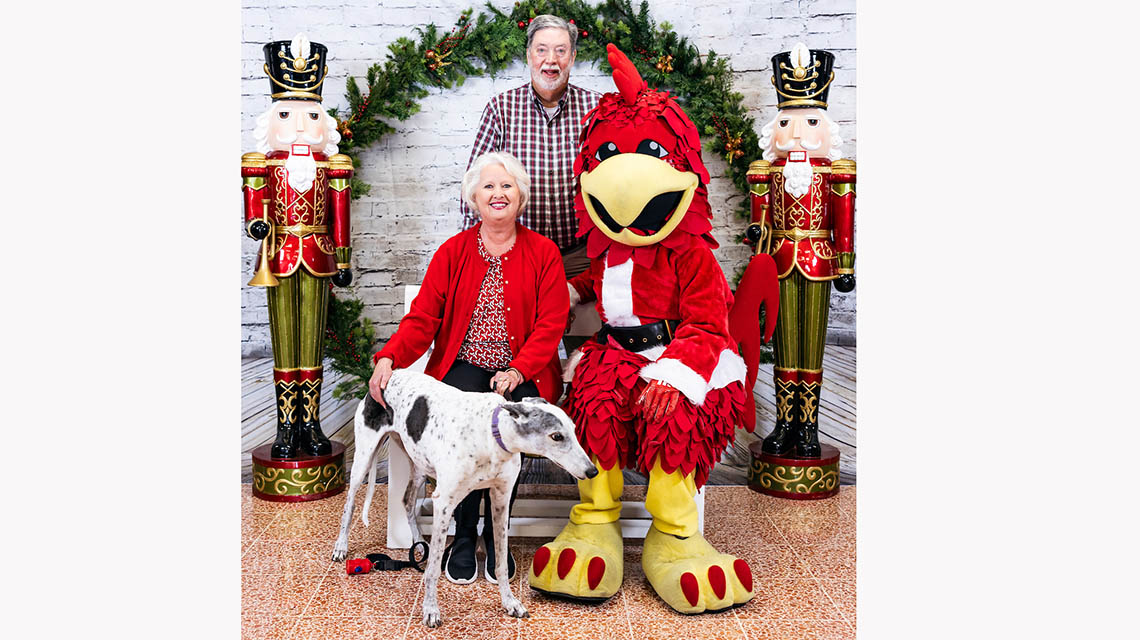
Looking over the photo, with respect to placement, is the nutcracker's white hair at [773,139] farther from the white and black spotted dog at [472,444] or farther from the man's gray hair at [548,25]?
the white and black spotted dog at [472,444]

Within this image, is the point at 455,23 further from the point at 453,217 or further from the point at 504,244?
the point at 504,244

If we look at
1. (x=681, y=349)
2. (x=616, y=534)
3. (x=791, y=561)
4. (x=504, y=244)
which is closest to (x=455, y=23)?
(x=504, y=244)

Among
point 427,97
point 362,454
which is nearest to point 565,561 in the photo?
point 362,454

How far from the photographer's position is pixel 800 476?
3654 mm

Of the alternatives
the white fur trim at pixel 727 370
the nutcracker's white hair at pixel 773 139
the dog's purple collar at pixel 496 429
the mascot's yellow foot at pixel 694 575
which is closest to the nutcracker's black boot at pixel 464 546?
the dog's purple collar at pixel 496 429

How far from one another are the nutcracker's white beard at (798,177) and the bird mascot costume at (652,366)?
34.6 inches

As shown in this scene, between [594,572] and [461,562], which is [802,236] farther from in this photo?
[461,562]

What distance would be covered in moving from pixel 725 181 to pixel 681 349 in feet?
5.25

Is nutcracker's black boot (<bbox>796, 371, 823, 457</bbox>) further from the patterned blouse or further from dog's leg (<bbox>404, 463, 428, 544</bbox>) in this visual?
dog's leg (<bbox>404, 463, 428, 544</bbox>)

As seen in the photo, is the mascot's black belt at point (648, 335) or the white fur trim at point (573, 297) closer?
the mascot's black belt at point (648, 335)

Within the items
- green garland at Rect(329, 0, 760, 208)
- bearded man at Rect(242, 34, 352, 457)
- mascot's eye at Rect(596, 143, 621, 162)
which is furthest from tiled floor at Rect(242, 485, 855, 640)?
green garland at Rect(329, 0, 760, 208)

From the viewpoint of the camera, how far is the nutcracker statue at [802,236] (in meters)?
3.54

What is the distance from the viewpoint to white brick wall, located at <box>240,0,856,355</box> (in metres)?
3.94

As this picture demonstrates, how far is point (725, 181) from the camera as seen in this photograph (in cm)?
404
